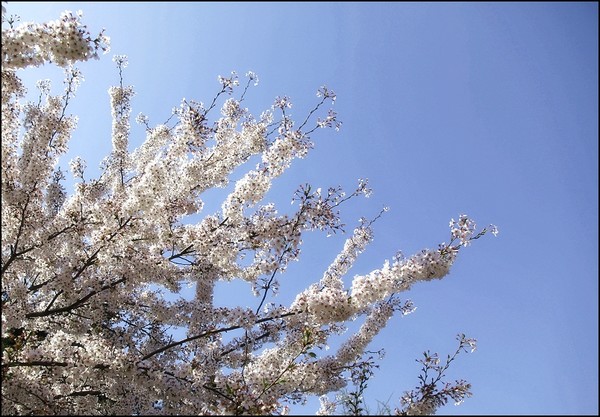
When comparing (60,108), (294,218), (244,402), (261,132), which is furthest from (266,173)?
(60,108)

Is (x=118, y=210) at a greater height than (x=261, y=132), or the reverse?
(x=261, y=132)

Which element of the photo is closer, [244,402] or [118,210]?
[244,402]

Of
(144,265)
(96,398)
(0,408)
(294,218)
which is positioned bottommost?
(0,408)

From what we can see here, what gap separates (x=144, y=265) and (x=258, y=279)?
2.11 meters

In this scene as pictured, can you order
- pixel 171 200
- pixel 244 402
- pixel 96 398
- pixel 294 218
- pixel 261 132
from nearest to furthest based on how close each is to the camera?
pixel 244 402 < pixel 294 218 < pixel 96 398 < pixel 171 200 < pixel 261 132

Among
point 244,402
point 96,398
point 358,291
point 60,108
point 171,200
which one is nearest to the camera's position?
point 244,402

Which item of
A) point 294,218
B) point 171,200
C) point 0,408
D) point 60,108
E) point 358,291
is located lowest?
point 0,408

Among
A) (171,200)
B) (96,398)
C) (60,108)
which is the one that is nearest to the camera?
(96,398)

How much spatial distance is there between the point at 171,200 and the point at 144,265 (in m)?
1.37

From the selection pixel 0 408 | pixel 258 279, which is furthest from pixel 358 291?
pixel 0 408

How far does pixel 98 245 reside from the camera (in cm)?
746

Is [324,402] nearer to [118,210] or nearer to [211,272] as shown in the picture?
[211,272]

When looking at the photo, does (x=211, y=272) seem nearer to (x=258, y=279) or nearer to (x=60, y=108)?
(x=258, y=279)

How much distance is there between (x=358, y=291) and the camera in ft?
21.0
